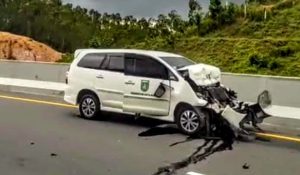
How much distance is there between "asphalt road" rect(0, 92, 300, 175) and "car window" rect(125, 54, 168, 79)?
1117 mm

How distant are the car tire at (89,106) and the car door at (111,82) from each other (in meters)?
0.19

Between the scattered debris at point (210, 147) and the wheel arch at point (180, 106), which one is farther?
the wheel arch at point (180, 106)

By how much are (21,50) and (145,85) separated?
21.2m

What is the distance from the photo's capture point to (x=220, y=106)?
36.7 feet

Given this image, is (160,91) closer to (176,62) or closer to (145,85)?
(145,85)

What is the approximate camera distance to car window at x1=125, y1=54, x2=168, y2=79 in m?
11.9

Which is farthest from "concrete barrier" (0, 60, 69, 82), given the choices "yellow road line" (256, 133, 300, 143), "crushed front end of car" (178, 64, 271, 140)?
"yellow road line" (256, 133, 300, 143)

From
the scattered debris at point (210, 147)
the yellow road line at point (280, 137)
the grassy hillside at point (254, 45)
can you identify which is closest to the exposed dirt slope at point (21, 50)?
the grassy hillside at point (254, 45)

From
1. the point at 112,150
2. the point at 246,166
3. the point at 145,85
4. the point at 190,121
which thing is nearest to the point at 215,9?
the point at 145,85

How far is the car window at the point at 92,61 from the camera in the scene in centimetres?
1323

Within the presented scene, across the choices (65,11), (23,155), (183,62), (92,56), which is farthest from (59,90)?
(65,11)

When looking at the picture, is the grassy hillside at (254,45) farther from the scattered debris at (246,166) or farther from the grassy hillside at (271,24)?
the scattered debris at (246,166)

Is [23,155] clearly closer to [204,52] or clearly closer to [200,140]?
[200,140]

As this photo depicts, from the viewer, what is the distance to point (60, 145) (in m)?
10.0
